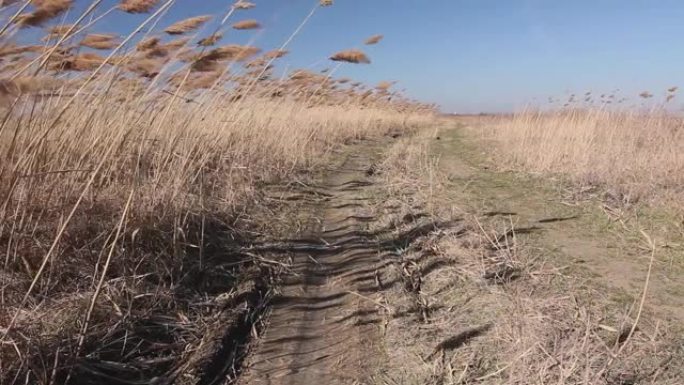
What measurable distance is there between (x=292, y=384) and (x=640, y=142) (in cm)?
797

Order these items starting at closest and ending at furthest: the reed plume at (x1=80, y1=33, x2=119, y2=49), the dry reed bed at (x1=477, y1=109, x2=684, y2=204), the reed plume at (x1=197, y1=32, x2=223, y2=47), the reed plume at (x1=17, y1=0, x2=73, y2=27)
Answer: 1. the reed plume at (x1=17, y1=0, x2=73, y2=27)
2. the reed plume at (x1=80, y1=33, x2=119, y2=49)
3. the reed plume at (x1=197, y1=32, x2=223, y2=47)
4. the dry reed bed at (x1=477, y1=109, x2=684, y2=204)

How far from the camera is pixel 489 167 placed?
311 inches

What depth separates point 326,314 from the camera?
2.48 m

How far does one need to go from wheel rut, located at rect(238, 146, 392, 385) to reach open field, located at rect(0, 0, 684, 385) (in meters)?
0.01

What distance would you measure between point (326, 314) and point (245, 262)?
2.73 ft

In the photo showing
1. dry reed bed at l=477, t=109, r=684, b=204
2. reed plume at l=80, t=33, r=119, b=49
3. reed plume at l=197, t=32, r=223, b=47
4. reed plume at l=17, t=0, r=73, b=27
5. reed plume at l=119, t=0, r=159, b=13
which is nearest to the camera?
reed plume at l=17, t=0, r=73, b=27

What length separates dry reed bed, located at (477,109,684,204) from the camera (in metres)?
5.30

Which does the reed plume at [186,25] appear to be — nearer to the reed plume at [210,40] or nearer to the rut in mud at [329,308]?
the reed plume at [210,40]

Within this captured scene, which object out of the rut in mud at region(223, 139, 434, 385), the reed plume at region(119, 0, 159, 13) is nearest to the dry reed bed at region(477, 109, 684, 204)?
the rut in mud at region(223, 139, 434, 385)

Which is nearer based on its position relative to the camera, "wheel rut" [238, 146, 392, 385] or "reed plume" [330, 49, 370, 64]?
"wheel rut" [238, 146, 392, 385]

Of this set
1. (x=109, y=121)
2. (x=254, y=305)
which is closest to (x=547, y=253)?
(x=254, y=305)

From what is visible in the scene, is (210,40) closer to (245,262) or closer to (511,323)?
(245,262)

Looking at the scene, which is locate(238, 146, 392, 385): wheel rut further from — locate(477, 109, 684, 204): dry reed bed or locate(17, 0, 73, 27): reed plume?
locate(477, 109, 684, 204): dry reed bed

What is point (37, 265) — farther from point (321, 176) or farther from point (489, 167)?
point (489, 167)
